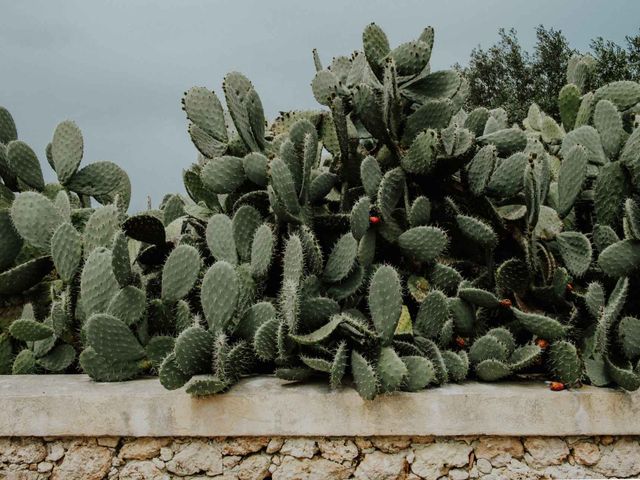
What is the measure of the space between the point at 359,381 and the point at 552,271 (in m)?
1.11

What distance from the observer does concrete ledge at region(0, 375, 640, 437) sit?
9.24ft

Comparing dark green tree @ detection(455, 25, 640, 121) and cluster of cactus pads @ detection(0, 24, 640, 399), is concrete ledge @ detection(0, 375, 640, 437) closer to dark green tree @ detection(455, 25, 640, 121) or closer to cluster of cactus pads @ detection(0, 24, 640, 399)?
cluster of cactus pads @ detection(0, 24, 640, 399)

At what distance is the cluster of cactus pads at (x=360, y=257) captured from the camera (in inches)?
117

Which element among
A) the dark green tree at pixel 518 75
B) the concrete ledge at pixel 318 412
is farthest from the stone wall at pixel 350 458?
the dark green tree at pixel 518 75

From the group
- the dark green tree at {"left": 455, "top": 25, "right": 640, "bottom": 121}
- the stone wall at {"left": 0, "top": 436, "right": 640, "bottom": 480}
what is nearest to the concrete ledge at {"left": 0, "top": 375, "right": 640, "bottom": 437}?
the stone wall at {"left": 0, "top": 436, "right": 640, "bottom": 480}

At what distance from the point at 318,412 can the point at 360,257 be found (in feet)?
2.33

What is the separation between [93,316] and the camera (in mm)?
2969

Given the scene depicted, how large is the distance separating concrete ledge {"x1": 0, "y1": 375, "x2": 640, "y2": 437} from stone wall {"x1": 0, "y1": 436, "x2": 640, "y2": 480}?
6cm

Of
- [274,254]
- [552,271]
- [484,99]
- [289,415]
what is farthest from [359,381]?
[484,99]

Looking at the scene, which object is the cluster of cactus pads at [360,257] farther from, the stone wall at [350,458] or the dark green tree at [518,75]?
the dark green tree at [518,75]

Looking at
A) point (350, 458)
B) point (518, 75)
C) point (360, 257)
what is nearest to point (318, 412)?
point (350, 458)

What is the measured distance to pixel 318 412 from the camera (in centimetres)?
281

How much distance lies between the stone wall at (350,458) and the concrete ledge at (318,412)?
61mm

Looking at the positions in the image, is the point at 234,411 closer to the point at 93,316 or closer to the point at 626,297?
the point at 93,316
